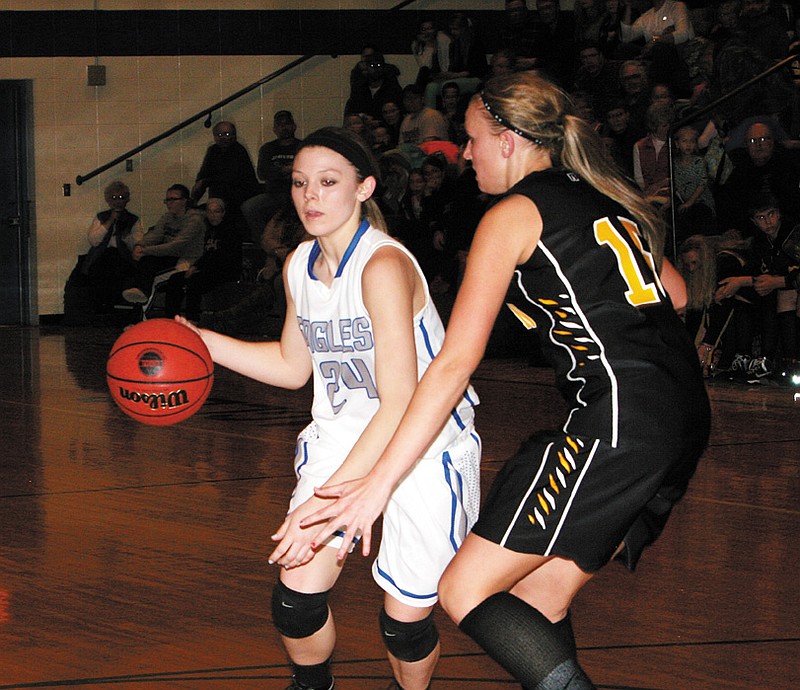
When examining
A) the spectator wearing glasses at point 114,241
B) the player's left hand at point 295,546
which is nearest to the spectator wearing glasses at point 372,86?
the spectator wearing glasses at point 114,241

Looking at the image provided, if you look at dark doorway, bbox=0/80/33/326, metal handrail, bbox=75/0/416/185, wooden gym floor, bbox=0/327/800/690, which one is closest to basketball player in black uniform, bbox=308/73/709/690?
wooden gym floor, bbox=0/327/800/690

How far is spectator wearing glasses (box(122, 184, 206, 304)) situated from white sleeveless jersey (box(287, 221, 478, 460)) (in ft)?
33.8

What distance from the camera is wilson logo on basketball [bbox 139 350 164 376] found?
3342 millimetres

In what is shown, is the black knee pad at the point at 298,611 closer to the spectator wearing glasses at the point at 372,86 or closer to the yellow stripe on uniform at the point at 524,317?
the yellow stripe on uniform at the point at 524,317

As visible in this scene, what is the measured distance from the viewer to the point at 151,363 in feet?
11.0

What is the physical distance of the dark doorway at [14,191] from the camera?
49.3ft

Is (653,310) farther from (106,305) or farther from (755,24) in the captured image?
(106,305)

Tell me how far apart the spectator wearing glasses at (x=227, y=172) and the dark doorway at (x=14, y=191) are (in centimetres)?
235

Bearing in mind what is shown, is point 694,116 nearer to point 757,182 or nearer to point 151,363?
point 757,182

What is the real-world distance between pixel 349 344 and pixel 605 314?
698 mm

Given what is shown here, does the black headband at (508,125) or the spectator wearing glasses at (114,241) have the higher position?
the black headband at (508,125)

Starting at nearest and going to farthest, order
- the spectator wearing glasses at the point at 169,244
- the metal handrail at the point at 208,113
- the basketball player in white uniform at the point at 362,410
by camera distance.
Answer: the basketball player in white uniform at the point at 362,410 < the spectator wearing glasses at the point at 169,244 < the metal handrail at the point at 208,113

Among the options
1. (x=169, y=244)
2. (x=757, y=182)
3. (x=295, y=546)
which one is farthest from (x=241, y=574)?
(x=169, y=244)

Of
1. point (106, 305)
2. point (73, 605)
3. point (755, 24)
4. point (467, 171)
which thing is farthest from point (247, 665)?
point (106, 305)
